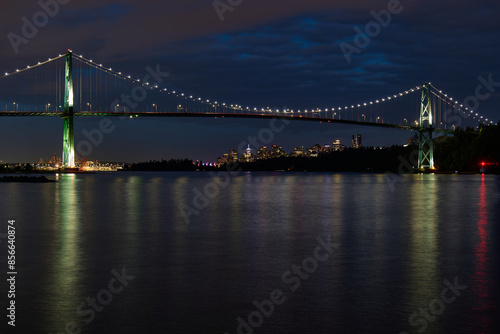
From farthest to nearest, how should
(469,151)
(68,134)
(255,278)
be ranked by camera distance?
1. (469,151)
2. (68,134)
3. (255,278)

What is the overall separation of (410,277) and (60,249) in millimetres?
5982

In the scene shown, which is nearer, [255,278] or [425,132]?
[255,278]

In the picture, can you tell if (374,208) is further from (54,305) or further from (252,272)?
(54,305)

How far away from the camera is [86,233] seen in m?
13.4

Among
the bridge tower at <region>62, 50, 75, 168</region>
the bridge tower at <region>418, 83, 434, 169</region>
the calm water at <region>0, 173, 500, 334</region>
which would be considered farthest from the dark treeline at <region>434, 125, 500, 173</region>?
the calm water at <region>0, 173, 500, 334</region>

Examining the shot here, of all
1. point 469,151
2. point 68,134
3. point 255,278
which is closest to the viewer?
point 255,278

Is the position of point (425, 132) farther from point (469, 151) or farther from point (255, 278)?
point (255, 278)

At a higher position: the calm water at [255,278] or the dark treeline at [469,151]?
the dark treeline at [469,151]

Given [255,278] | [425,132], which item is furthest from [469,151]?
[255,278]

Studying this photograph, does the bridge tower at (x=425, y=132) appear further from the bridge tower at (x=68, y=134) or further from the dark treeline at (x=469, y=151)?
the bridge tower at (x=68, y=134)

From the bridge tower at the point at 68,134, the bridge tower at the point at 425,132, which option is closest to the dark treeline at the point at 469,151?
the bridge tower at the point at 425,132

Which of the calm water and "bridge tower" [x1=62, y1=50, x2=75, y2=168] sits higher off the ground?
"bridge tower" [x1=62, y1=50, x2=75, y2=168]

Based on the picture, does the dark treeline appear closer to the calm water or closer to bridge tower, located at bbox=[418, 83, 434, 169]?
bridge tower, located at bbox=[418, 83, 434, 169]

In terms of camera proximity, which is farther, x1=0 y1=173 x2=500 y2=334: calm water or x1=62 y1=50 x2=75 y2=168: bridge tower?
x1=62 y1=50 x2=75 y2=168: bridge tower
